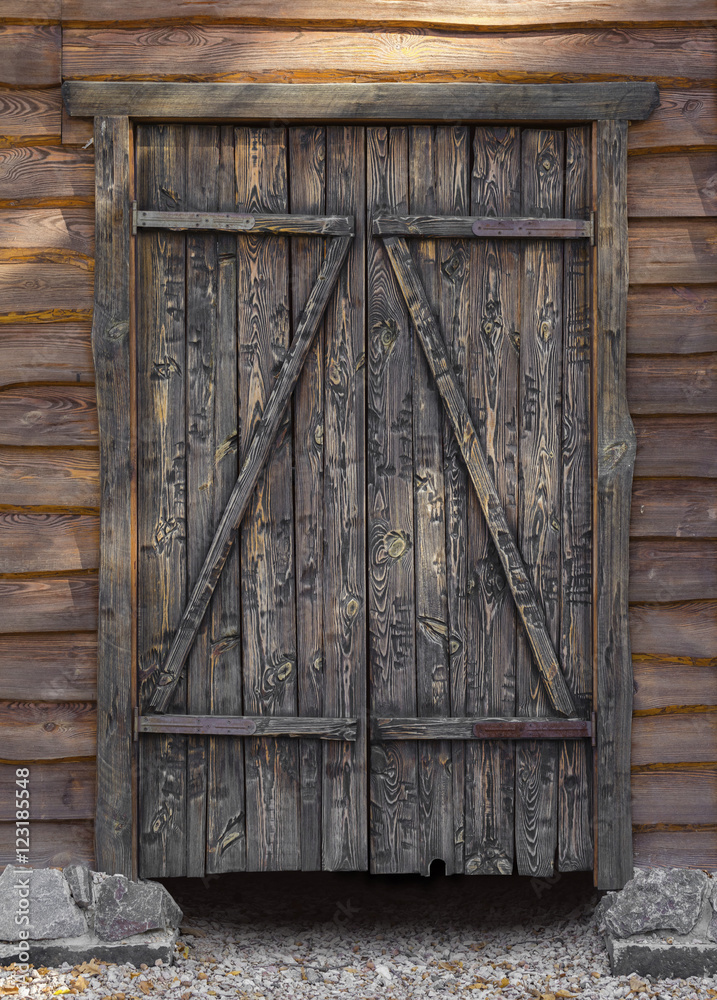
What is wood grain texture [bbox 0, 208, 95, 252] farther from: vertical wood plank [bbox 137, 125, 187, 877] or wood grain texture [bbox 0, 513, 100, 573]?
wood grain texture [bbox 0, 513, 100, 573]

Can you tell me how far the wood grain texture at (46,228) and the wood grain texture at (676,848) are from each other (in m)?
2.82

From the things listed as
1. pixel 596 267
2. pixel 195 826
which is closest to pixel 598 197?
pixel 596 267

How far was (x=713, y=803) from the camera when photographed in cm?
268

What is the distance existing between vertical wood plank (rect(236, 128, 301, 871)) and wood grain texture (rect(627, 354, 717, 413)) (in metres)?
1.20

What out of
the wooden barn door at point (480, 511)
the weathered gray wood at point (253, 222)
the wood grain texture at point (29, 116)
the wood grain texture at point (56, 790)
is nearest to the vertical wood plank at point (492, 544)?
the wooden barn door at point (480, 511)

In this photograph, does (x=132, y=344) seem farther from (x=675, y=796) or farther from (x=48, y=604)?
(x=675, y=796)

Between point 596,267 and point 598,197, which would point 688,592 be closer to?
point 596,267

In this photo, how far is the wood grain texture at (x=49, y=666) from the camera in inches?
105

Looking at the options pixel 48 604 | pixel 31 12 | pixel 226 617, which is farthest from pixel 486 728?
pixel 31 12

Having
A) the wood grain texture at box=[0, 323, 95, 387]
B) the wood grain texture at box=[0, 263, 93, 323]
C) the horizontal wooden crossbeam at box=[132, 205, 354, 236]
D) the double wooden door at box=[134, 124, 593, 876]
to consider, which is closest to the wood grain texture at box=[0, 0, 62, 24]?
the double wooden door at box=[134, 124, 593, 876]

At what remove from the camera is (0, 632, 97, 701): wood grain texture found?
266cm

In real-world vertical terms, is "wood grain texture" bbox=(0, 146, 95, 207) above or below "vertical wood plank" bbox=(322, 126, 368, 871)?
above

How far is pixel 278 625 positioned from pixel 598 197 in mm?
1838

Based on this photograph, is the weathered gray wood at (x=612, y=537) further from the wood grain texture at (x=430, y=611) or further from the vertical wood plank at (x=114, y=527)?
the vertical wood plank at (x=114, y=527)
